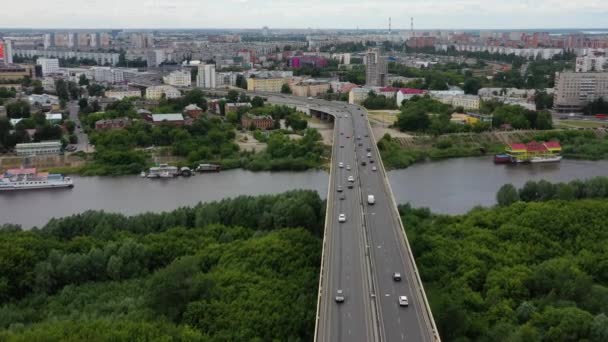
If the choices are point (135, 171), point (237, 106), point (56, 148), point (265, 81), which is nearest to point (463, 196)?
point (135, 171)

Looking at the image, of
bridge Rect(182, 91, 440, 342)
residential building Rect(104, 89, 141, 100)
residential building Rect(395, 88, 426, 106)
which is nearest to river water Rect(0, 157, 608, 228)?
bridge Rect(182, 91, 440, 342)

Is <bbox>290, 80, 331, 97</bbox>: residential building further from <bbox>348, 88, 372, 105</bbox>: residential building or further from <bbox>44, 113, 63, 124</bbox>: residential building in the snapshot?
<bbox>44, 113, 63, 124</bbox>: residential building

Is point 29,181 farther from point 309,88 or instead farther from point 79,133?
point 309,88

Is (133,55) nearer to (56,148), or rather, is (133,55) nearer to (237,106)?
(237,106)

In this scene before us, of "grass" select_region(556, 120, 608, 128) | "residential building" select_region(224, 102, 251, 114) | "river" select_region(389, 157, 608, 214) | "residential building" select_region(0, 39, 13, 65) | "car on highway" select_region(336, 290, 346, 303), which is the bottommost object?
"river" select_region(389, 157, 608, 214)

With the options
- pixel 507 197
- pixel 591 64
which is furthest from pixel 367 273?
pixel 591 64

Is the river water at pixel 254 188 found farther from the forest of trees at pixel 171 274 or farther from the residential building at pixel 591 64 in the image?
the residential building at pixel 591 64
